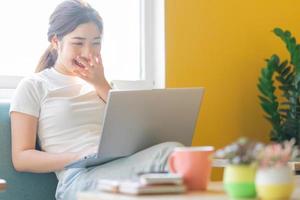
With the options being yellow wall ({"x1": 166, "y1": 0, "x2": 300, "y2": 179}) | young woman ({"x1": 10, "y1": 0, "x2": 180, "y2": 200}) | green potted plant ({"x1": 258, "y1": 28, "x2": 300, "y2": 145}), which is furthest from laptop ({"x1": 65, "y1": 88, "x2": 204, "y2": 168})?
green potted plant ({"x1": 258, "y1": 28, "x2": 300, "y2": 145})

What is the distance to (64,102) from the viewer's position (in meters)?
2.43

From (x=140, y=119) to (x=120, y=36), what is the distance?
1.08 meters

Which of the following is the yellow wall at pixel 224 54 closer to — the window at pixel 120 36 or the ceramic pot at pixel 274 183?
the window at pixel 120 36

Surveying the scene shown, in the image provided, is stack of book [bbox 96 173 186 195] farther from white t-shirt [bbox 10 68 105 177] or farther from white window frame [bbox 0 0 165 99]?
white window frame [bbox 0 0 165 99]

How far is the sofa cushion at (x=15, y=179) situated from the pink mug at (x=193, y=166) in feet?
3.16

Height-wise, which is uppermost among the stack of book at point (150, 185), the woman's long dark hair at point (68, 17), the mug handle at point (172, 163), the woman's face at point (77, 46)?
the woman's long dark hair at point (68, 17)

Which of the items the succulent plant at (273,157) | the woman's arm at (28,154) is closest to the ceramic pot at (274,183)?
the succulent plant at (273,157)

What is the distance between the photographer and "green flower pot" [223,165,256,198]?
1.45 m

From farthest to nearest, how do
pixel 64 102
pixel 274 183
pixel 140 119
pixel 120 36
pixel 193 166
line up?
pixel 120 36
pixel 64 102
pixel 140 119
pixel 193 166
pixel 274 183

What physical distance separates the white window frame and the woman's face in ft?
1.67

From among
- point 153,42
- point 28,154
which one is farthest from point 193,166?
point 153,42

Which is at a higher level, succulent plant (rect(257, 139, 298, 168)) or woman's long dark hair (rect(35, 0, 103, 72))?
woman's long dark hair (rect(35, 0, 103, 72))

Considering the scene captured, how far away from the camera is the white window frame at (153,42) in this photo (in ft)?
9.77

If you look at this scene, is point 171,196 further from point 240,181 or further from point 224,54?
point 224,54
